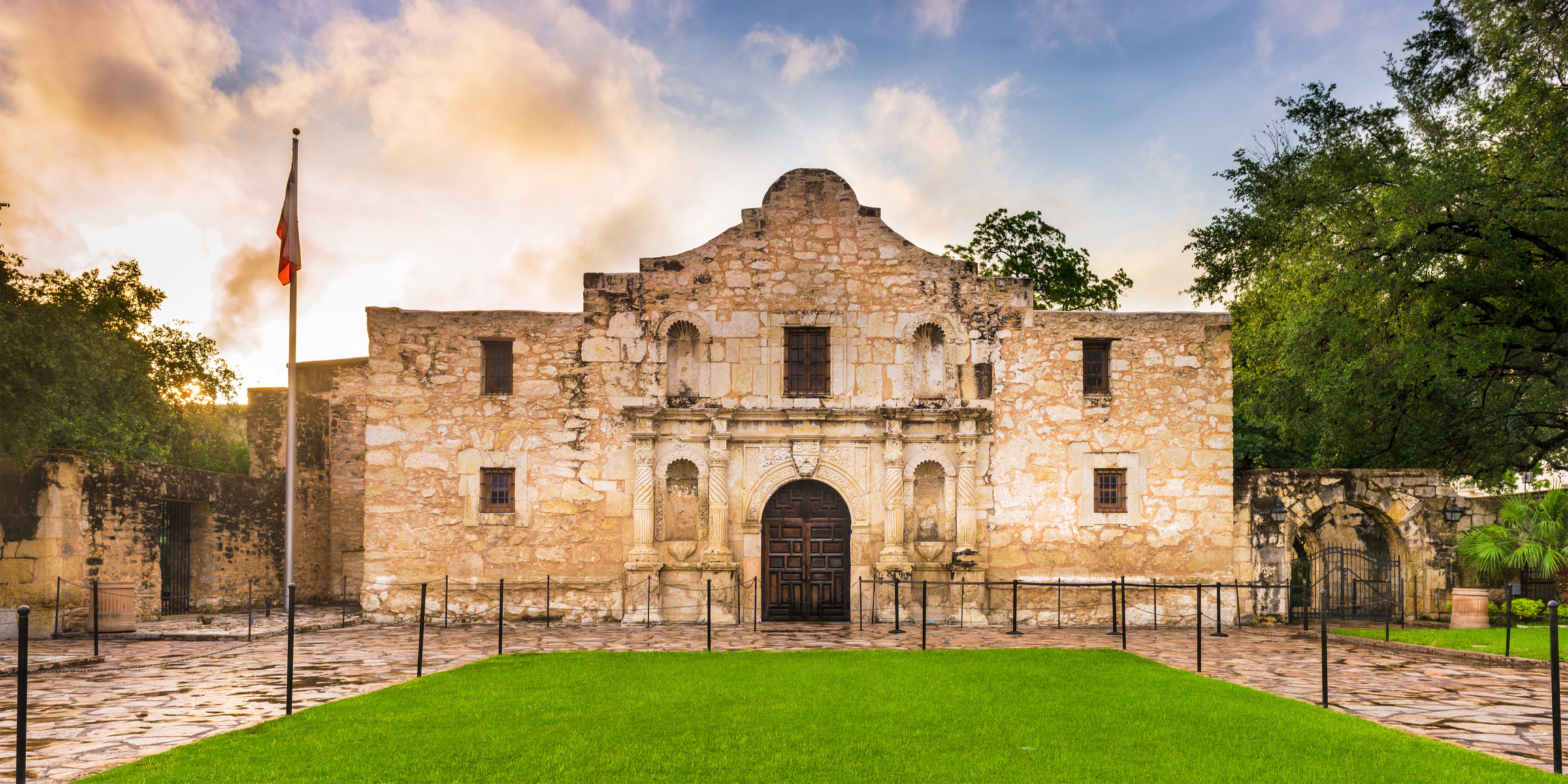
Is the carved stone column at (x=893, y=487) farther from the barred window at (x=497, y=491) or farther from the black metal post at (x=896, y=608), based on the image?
the barred window at (x=497, y=491)

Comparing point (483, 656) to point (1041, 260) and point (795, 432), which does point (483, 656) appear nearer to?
point (795, 432)

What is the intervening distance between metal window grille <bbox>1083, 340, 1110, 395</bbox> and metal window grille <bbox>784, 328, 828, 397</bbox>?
476 cm

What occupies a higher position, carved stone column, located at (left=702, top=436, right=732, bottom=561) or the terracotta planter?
carved stone column, located at (left=702, top=436, right=732, bottom=561)

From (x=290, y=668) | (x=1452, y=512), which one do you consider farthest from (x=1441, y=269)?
(x=290, y=668)

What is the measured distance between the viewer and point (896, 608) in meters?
15.4

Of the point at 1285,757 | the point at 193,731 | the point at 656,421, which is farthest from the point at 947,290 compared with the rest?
the point at 193,731

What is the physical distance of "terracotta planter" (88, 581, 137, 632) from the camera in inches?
617

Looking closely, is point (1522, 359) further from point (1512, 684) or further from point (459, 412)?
point (459, 412)

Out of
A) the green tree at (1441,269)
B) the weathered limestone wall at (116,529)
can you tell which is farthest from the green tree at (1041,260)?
the weathered limestone wall at (116,529)

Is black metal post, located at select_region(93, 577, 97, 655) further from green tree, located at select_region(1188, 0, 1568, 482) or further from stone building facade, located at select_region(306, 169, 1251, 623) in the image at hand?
green tree, located at select_region(1188, 0, 1568, 482)

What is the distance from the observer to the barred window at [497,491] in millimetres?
17609

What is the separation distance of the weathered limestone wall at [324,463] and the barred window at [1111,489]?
51.7 ft

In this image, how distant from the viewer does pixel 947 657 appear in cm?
1232

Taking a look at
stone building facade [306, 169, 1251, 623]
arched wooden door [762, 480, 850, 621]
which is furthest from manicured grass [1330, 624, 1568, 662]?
arched wooden door [762, 480, 850, 621]
